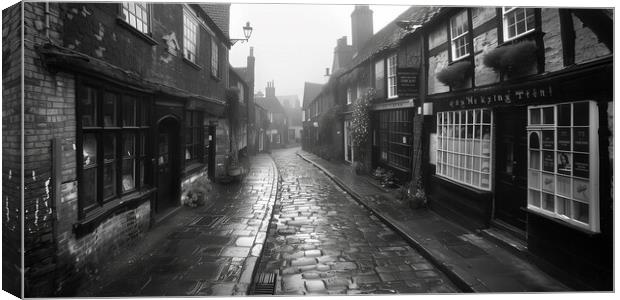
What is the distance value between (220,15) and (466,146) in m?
9.00

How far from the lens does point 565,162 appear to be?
4.16 m

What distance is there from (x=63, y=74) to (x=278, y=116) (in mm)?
41402

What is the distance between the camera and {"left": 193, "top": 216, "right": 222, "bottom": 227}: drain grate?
6.75m

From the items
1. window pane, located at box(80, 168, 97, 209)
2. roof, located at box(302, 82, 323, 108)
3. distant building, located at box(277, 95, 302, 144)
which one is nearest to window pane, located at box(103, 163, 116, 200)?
window pane, located at box(80, 168, 97, 209)

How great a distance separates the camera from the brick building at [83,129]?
3.48 metres

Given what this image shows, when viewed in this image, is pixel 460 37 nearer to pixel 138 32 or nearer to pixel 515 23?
pixel 515 23

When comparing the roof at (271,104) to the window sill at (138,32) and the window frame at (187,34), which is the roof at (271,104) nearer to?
the window frame at (187,34)

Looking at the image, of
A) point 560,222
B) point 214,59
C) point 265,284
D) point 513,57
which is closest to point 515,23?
point 513,57

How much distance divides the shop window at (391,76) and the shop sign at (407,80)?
2441 mm

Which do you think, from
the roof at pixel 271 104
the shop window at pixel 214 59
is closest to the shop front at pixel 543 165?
the shop window at pixel 214 59

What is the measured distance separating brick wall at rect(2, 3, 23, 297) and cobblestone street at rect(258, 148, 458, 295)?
285cm

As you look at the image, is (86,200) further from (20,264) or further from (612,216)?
(612,216)

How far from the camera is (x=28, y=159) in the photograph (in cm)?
340

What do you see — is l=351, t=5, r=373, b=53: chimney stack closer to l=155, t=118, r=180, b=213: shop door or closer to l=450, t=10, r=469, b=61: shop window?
l=450, t=10, r=469, b=61: shop window
